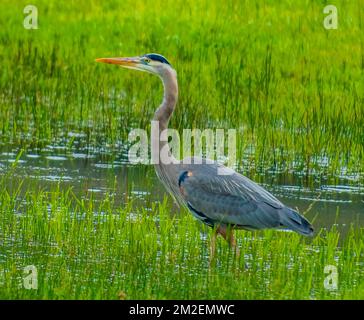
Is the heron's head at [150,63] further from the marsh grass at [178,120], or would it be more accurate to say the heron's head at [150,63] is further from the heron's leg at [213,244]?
the heron's leg at [213,244]

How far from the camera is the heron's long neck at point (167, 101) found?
32.2 feet

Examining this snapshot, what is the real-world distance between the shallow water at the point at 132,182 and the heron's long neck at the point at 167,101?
118 centimetres

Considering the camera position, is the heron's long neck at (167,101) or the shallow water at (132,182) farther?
the shallow water at (132,182)

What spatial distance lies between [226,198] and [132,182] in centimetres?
233

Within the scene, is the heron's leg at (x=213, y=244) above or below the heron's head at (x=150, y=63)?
below

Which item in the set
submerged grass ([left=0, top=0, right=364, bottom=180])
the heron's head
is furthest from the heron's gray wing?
submerged grass ([left=0, top=0, right=364, bottom=180])

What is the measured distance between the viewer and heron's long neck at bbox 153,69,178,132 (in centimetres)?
980

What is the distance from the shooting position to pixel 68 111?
13969mm

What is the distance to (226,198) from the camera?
9.45 m

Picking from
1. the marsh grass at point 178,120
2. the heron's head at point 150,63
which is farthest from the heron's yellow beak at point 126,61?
the marsh grass at point 178,120

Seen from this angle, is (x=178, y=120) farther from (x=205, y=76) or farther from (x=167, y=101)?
(x=167, y=101)

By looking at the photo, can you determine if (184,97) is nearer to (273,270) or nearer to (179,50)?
(179,50)

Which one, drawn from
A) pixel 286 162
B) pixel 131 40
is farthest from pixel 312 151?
pixel 131 40
